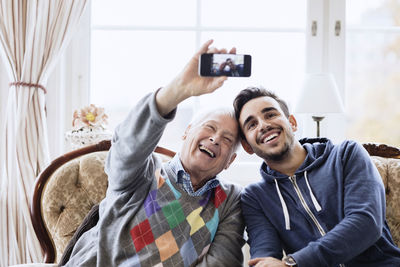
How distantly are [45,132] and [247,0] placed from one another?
4.86ft

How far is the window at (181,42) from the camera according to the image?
2.80 meters

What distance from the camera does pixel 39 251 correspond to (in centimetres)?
241

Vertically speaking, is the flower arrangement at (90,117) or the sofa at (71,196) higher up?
the flower arrangement at (90,117)

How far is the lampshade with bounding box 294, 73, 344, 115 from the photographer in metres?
2.25

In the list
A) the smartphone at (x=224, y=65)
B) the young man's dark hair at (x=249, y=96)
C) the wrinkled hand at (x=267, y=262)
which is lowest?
the wrinkled hand at (x=267, y=262)

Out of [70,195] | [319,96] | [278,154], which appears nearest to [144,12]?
[319,96]

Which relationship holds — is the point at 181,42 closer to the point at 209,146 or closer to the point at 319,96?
the point at 319,96

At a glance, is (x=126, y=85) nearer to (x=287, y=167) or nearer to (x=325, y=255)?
(x=287, y=167)

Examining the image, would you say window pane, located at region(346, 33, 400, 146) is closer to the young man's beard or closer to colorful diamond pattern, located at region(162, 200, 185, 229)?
the young man's beard

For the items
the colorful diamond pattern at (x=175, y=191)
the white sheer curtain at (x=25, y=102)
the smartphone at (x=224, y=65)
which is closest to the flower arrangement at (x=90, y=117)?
the white sheer curtain at (x=25, y=102)

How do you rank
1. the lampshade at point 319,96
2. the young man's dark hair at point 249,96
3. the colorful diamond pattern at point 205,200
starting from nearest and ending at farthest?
the colorful diamond pattern at point 205,200 → the young man's dark hair at point 249,96 → the lampshade at point 319,96

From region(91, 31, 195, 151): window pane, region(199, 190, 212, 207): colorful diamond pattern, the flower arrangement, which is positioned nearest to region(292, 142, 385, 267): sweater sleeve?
region(199, 190, 212, 207): colorful diamond pattern

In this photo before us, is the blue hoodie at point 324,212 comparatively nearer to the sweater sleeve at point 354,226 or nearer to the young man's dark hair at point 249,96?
the sweater sleeve at point 354,226

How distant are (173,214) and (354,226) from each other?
1.81 feet
